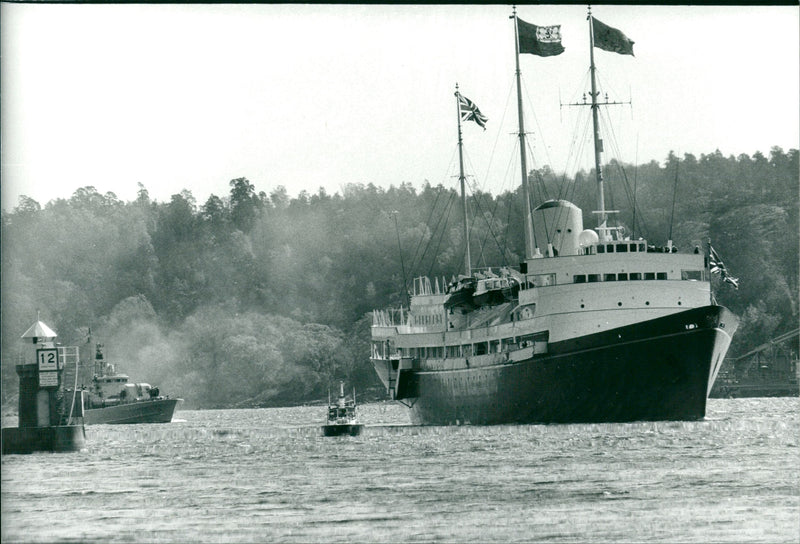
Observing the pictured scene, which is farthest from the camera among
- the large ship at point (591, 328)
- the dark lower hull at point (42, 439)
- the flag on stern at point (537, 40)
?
the large ship at point (591, 328)

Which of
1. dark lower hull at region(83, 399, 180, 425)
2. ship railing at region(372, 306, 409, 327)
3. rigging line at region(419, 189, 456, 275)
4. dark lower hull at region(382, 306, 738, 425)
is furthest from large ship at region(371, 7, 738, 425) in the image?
dark lower hull at region(83, 399, 180, 425)

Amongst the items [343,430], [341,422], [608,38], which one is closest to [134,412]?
[341,422]

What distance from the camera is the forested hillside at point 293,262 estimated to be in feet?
164

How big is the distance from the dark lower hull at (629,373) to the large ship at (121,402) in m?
31.5

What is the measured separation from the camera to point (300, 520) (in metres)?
25.1

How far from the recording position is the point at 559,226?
54125mm

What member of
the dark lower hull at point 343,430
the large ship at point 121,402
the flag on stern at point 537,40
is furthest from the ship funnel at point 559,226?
the large ship at point 121,402

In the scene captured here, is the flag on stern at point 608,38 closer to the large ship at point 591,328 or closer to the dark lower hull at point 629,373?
the large ship at point 591,328

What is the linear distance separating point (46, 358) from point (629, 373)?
1807 centimetres

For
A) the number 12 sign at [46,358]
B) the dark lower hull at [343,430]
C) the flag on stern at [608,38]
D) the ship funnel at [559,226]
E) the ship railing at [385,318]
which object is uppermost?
the flag on stern at [608,38]

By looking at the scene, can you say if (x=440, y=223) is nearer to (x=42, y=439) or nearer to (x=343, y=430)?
(x=343, y=430)

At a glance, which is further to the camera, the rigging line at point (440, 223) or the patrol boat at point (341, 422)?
the rigging line at point (440, 223)

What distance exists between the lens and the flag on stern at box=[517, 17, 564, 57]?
143 feet

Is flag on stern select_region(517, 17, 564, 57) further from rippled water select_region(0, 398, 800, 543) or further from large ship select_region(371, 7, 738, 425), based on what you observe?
rippled water select_region(0, 398, 800, 543)
